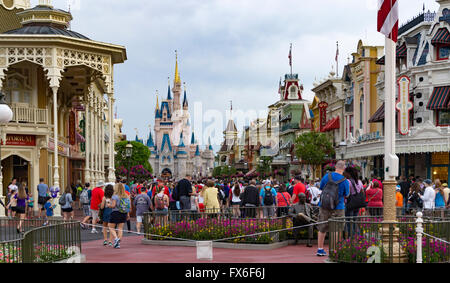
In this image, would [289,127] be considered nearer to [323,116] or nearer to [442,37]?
[323,116]

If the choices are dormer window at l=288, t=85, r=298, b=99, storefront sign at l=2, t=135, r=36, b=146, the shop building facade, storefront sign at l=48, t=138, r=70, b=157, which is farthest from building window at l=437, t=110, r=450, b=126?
dormer window at l=288, t=85, r=298, b=99

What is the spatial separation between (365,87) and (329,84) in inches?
422

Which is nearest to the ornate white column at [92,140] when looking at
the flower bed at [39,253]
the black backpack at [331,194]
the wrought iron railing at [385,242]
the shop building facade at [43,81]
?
the shop building facade at [43,81]

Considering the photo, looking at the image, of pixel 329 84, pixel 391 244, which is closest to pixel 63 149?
pixel 329 84

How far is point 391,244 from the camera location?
10.7 metres

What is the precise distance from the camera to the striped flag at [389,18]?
11.0m

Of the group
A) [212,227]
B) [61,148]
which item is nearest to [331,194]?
[212,227]

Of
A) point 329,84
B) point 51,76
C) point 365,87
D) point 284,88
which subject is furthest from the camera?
point 284,88

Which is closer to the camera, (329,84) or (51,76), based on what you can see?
(51,76)

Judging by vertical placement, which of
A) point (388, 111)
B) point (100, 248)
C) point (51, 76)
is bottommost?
point (100, 248)

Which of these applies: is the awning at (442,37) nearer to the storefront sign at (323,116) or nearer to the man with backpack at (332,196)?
the storefront sign at (323,116)

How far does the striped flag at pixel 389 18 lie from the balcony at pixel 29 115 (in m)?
22.0
